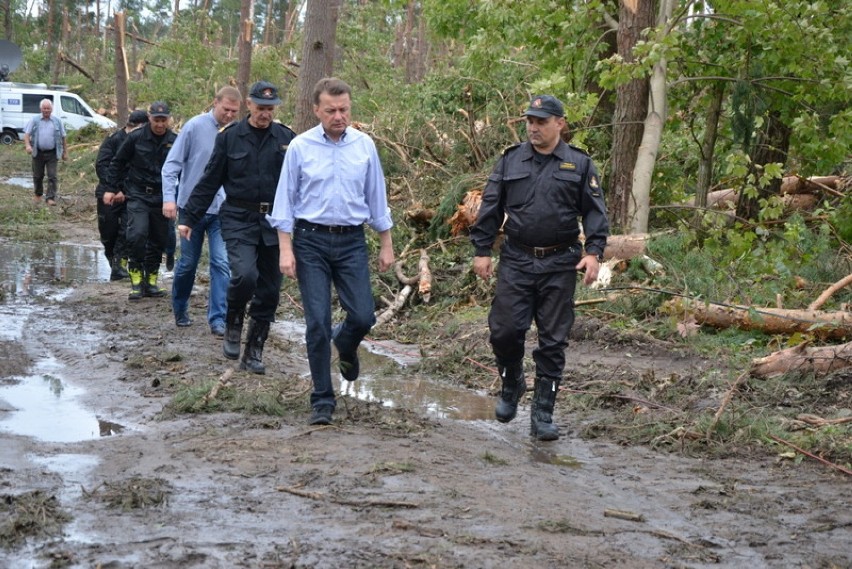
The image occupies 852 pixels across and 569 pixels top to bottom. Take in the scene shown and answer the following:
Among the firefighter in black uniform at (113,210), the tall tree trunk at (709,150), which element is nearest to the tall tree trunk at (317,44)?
the firefighter in black uniform at (113,210)

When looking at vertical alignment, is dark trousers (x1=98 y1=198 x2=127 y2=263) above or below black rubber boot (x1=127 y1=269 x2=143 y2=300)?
above

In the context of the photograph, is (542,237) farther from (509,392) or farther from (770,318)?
(770,318)

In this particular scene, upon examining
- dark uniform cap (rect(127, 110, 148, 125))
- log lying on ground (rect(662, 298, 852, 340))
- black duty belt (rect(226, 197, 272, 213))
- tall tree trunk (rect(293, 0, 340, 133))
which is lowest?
log lying on ground (rect(662, 298, 852, 340))

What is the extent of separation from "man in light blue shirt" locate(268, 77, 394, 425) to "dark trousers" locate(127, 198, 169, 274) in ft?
16.5

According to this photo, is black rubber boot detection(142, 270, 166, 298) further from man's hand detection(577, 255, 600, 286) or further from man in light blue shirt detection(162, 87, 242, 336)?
man's hand detection(577, 255, 600, 286)

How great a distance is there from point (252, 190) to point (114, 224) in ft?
18.9

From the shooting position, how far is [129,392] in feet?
26.0

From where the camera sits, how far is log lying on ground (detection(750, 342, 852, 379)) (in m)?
8.32

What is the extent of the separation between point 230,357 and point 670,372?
356 cm

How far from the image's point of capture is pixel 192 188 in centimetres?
945

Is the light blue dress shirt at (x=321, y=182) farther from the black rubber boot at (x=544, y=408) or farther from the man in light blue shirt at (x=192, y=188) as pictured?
the man in light blue shirt at (x=192, y=188)

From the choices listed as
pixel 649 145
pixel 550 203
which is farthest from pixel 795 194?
pixel 550 203

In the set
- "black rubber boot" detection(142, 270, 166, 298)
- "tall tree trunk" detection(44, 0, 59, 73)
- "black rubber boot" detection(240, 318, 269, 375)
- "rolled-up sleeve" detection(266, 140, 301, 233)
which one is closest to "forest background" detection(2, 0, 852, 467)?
"black rubber boot" detection(240, 318, 269, 375)

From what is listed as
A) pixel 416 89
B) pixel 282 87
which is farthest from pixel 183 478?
pixel 282 87
